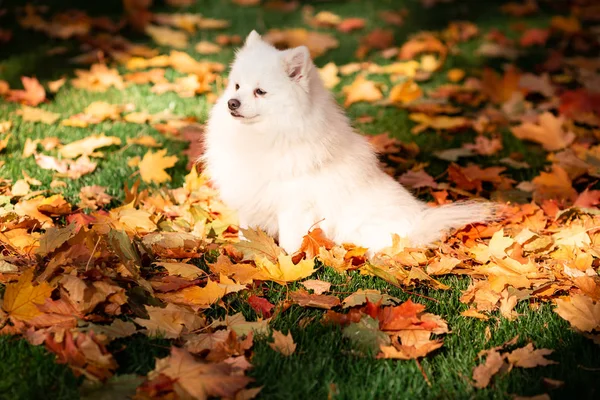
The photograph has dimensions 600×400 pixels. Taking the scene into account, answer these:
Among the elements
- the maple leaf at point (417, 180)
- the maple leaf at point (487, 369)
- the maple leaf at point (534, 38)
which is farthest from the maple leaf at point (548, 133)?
the maple leaf at point (487, 369)

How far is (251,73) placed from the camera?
122 inches

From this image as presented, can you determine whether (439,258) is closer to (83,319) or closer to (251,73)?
(251,73)

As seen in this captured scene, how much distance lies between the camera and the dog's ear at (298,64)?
3.09 metres

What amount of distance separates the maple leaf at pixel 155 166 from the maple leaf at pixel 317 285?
1.43 m

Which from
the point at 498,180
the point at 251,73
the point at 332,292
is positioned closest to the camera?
the point at 332,292

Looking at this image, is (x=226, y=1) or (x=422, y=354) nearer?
(x=422, y=354)

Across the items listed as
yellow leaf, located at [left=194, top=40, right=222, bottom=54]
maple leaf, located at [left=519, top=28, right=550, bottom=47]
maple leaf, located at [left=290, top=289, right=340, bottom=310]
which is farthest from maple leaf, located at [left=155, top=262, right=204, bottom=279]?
maple leaf, located at [left=519, top=28, right=550, bottom=47]

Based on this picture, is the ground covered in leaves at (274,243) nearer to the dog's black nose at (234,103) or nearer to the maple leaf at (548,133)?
the maple leaf at (548,133)

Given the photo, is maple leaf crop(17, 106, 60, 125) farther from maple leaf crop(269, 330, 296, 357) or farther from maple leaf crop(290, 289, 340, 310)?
maple leaf crop(269, 330, 296, 357)

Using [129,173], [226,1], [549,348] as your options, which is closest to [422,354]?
[549,348]

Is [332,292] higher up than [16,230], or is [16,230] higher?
[16,230]

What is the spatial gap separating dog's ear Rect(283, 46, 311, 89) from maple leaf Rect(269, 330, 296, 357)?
133cm

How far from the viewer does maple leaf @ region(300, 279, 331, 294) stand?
2752 mm

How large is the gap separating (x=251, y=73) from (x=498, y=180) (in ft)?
6.12
